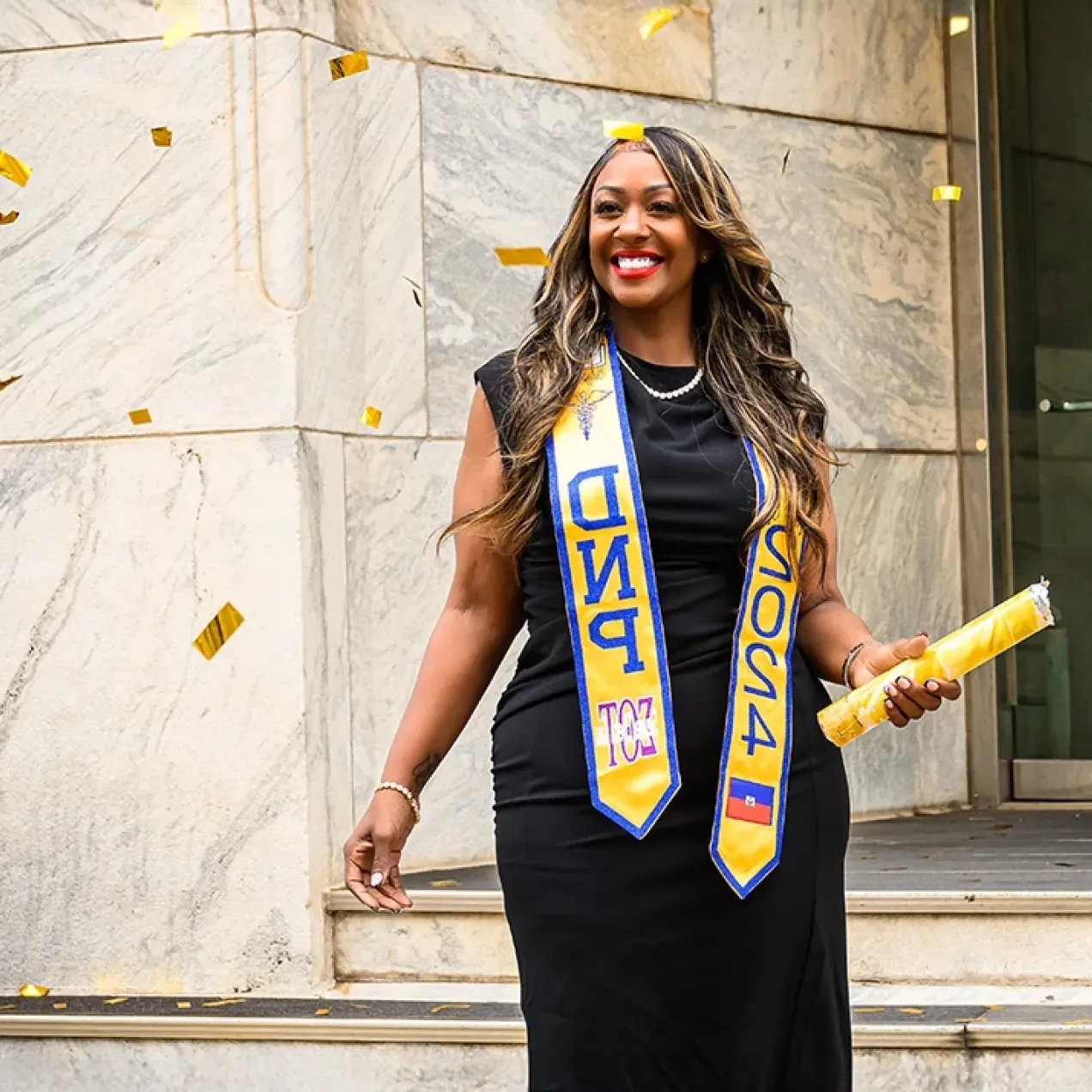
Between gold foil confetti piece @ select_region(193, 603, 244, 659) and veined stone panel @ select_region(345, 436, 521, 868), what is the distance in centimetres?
38

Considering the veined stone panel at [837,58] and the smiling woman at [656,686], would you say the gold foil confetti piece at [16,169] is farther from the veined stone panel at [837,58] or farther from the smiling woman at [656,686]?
the smiling woman at [656,686]

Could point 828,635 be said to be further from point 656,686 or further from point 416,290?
point 416,290

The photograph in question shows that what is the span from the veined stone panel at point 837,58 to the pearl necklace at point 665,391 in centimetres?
353

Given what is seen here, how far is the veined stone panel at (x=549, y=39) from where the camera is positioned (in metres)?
5.60

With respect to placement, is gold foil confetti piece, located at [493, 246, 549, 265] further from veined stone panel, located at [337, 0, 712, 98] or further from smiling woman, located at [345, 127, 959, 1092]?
smiling woman, located at [345, 127, 959, 1092]

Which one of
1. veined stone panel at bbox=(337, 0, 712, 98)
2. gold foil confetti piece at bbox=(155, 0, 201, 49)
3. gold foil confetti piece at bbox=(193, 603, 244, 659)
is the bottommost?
gold foil confetti piece at bbox=(193, 603, 244, 659)

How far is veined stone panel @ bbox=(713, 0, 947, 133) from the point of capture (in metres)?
6.28

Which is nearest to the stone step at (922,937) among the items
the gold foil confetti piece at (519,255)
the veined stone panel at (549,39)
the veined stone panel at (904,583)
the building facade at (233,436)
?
the building facade at (233,436)

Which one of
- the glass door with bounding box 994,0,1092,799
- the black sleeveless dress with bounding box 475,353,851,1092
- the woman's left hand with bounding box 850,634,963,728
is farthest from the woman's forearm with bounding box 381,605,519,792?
the glass door with bounding box 994,0,1092,799

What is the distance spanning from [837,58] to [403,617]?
7.57 ft

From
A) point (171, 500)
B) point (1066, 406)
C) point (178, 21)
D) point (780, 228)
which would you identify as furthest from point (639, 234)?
point (1066, 406)

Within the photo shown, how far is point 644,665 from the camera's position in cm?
270

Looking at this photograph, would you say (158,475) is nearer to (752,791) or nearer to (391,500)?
(391,500)

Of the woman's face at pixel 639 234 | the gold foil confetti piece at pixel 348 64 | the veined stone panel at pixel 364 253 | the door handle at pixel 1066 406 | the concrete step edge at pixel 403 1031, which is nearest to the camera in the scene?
the woman's face at pixel 639 234
